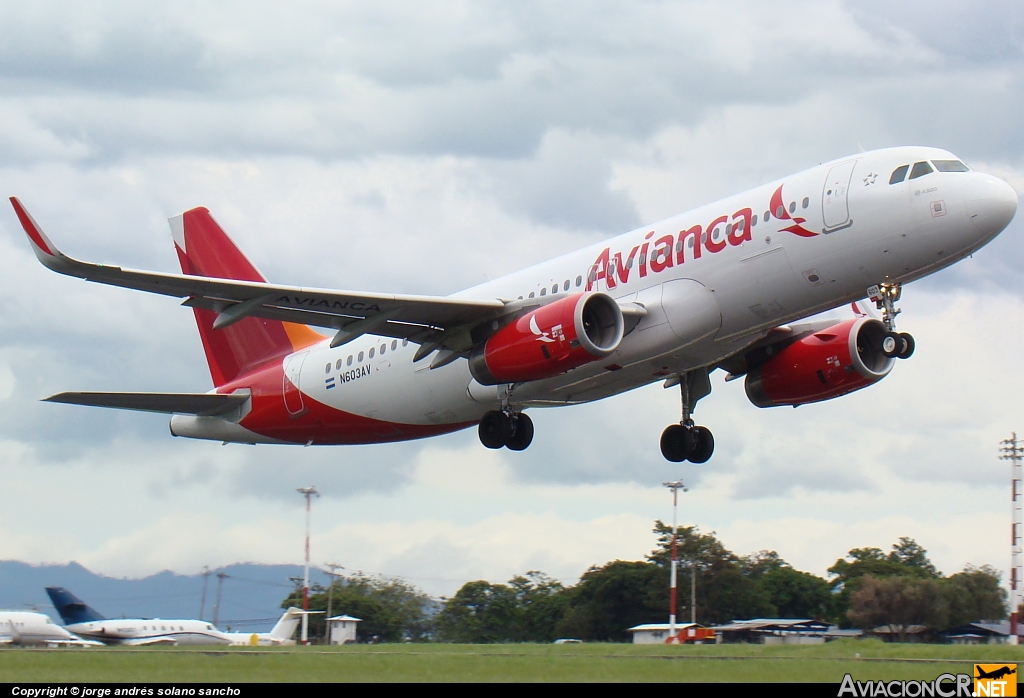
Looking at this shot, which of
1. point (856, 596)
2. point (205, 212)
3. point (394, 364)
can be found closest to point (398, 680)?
point (394, 364)

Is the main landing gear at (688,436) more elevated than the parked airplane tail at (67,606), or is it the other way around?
the main landing gear at (688,436)

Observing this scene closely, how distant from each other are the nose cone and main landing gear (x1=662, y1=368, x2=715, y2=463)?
988cm

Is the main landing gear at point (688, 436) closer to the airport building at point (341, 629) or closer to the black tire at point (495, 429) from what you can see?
the black tire at point (495, 429)

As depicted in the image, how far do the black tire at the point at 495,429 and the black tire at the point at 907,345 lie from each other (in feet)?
30.6

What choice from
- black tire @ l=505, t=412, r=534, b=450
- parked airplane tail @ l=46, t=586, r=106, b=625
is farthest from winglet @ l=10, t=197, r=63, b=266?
parked airplane tail @ l=46, t=586, r=106, b=625

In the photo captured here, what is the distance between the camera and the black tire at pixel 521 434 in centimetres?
3102

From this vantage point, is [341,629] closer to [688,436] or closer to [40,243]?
[688,436]

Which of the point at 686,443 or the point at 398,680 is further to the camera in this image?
the point at 686,443

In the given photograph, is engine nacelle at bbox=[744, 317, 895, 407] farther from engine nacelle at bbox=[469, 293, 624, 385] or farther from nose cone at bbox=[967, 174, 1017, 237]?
engine nacelle at bbox=[469, 293, 624, 385]

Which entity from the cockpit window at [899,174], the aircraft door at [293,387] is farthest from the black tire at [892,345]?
the aircraft door at [293,387]

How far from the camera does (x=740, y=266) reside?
26.9m

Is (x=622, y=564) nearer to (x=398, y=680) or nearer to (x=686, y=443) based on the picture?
(x=686, y=443)

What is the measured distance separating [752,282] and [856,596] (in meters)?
32.3

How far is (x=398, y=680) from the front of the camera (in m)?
16.2
